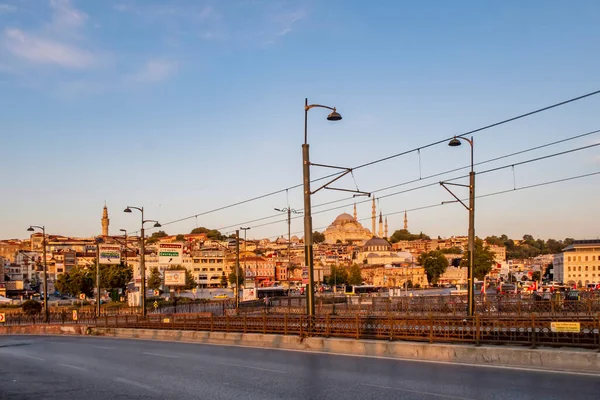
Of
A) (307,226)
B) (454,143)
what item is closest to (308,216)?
(307,226)

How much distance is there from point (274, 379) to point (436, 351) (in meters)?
5.30

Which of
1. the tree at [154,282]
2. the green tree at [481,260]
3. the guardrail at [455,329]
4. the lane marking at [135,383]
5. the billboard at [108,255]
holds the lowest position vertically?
the tree at [154,282]

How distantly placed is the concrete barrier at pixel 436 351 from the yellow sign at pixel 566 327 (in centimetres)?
50

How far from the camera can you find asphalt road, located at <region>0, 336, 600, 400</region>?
1340 cm

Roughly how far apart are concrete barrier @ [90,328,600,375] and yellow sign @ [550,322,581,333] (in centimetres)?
50

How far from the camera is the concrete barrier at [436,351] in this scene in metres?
15.5

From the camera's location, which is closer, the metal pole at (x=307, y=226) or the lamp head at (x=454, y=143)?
the metal pole at (x=307, y=226)

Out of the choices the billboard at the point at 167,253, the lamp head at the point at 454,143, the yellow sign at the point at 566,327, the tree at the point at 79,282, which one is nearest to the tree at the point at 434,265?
the tree at the point at 79,282

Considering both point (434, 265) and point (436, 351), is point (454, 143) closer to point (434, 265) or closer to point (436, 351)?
point (436, 351)

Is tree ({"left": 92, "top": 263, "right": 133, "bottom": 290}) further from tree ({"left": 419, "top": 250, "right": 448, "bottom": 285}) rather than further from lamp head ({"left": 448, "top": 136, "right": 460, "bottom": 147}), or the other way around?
lamp head ({"left": 448, "top": 136, "right": 460, "bottom": 147})

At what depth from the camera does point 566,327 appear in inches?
642

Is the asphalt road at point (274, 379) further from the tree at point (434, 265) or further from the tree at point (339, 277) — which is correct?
the tree at point (339, 277)

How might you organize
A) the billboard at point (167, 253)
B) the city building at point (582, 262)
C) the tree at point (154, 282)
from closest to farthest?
the billboard at point (167, 253) < the tree at point (154, 282) < the city building at point (582, 262)

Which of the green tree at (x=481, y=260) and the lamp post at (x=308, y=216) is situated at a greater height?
the lamp post at (x=308, y=216)
